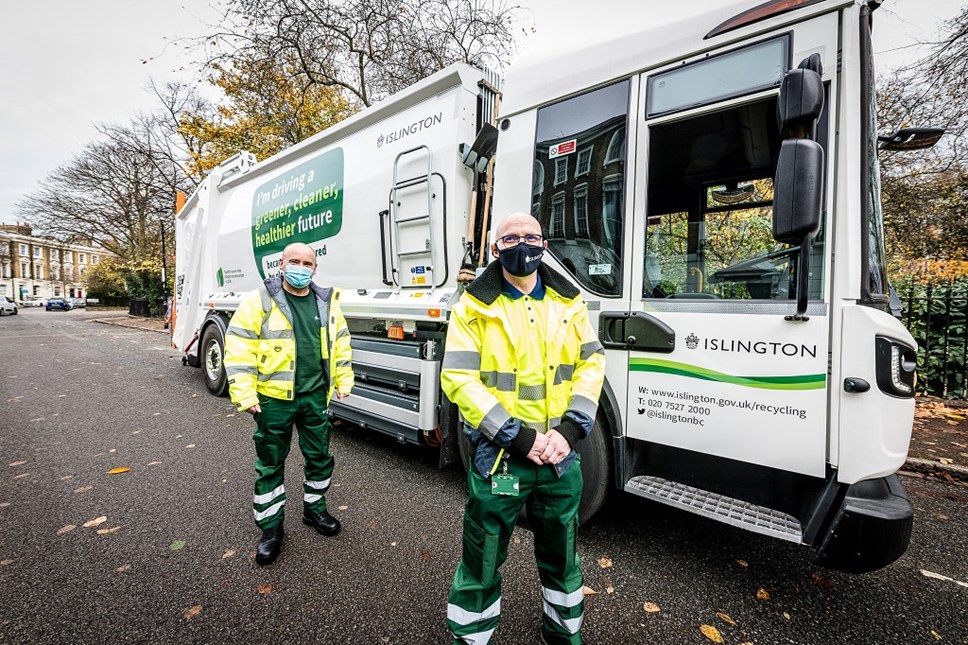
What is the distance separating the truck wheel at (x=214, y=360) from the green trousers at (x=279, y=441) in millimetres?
4236

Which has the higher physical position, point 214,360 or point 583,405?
point 583,405

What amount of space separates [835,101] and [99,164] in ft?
102

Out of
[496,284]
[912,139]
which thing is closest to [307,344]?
[496,284]

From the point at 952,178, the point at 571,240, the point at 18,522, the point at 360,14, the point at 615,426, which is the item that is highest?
the point at 360,14

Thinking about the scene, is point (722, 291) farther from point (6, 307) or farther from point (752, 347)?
point (6, 307)

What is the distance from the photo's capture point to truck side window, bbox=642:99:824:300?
88.4 inches

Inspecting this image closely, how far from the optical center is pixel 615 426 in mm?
2541

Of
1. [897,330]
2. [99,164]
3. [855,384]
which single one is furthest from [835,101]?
[99,164]

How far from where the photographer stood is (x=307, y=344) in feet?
8.93

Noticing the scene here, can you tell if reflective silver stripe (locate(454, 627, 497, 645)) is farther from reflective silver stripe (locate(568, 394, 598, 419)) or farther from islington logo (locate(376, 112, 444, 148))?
islington logo (locate(376, 112, 444, 148))

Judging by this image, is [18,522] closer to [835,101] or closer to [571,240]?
[571,240]

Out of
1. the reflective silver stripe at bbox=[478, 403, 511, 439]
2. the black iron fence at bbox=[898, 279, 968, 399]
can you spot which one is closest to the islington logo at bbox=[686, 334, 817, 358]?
the reflective silver stripe at bbox=[478, 403, 511, 439]

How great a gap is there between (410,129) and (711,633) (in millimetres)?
3841

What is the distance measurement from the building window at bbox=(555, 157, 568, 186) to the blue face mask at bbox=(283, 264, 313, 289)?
159cm
